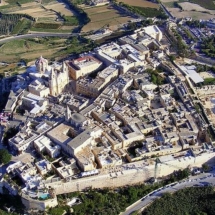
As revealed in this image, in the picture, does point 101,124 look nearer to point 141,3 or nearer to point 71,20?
point 71,20

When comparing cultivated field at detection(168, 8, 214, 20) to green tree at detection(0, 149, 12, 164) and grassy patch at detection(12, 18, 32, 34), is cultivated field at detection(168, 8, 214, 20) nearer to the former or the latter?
grassy patch at detection(12, 18, 32, 34)

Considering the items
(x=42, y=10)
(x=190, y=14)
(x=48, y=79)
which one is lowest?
(x=42, y=10)

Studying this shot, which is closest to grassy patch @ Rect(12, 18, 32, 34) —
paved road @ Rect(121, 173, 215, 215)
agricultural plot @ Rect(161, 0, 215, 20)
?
agricultural plot @ Rect(161, 0, 215, 20)

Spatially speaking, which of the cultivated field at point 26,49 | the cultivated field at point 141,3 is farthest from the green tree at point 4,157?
the cultivated field at point 141,3

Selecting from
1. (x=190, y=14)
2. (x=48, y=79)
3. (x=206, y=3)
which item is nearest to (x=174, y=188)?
(x=48, y=79)

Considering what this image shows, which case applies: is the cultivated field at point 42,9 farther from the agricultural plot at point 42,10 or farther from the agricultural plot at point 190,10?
the agricultural plot at point 190,10

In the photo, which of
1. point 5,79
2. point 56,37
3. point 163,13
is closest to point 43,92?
point 5,79
